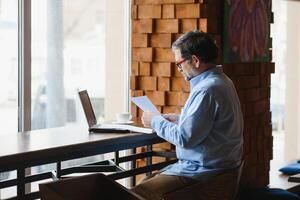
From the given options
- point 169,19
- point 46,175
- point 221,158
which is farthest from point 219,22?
point 46,175

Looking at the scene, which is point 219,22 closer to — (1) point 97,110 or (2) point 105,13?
(2) point 105,13

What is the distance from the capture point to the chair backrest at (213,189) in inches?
114

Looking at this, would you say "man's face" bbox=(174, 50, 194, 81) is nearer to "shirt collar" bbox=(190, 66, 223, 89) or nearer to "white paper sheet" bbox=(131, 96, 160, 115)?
"shirt collar" bbox=(190, 66, 223, 89)

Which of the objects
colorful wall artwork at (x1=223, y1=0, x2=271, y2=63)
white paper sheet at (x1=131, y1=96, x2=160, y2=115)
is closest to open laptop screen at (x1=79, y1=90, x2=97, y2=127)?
white paper sheet at (x1=131, y1=96, x2=160, y2=115)

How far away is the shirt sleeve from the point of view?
301cm

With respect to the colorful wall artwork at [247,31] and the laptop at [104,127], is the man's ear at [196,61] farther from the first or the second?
the colorful wall artwork at [247,31]

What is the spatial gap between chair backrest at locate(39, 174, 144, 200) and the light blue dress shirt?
0.50 meters

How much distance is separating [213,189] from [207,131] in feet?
0.99

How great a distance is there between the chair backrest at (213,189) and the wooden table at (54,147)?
45 cm

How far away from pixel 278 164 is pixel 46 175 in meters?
3.57

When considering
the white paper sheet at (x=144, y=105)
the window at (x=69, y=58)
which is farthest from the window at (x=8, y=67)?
the white paper sheet at (x=144, y=105)

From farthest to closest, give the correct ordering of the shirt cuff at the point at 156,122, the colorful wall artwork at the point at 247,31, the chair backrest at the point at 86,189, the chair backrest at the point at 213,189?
1. the colorful wall artwork at the point at 247,31
2. the shirt cuff at the point at 156,122
3. the chair backrest at the point at 213,189
4. the chair backrest at the point at 86,189

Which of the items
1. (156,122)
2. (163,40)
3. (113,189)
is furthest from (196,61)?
(113,189)

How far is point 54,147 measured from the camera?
277 cm
